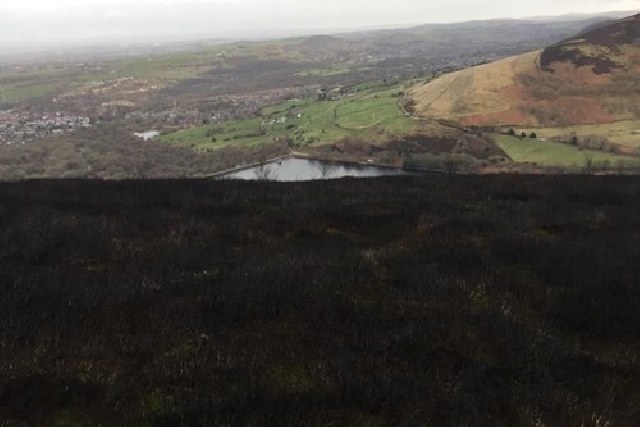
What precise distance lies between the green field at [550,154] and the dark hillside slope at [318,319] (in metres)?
50.3

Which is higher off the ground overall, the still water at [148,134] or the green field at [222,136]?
the green field at [222,136]

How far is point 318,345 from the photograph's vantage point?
8758 millimetres

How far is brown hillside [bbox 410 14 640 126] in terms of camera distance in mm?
87000

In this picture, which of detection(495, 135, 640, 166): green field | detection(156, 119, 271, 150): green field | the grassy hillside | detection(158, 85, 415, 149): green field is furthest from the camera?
detection(156, 119, 271, 150): green field

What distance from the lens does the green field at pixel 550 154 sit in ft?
216

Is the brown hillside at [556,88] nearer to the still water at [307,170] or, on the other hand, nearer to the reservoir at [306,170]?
the reservoir at [306,170]

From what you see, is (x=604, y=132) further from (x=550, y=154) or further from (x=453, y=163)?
(x=453, y=163)

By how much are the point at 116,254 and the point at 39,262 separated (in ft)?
6.90

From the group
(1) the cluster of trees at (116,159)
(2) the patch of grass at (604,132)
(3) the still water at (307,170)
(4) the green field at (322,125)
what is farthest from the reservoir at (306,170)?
(2) the patch of grass at (604,132)

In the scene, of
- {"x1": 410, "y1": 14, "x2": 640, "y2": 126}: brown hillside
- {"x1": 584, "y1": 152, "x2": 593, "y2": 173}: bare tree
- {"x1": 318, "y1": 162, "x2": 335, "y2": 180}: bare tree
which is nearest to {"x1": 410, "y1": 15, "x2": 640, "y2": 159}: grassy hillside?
{"x1": 410, "y1": 14, "x2": 640, "y2": 126}: brown hillside

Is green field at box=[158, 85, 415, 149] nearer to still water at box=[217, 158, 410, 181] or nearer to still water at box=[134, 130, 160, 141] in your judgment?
still water at box=[134, 130, 160, 141]

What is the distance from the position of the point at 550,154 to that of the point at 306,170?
35751 mm

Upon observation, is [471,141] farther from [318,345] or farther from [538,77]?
[318,345]

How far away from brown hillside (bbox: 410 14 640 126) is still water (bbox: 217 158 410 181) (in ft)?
87.1
